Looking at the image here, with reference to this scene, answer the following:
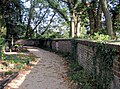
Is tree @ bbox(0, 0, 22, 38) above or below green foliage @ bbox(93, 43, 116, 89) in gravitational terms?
above

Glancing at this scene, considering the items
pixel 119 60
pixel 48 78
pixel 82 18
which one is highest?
pixel 82 18

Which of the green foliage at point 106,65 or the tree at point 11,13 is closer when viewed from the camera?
the green foliage at point 106,65

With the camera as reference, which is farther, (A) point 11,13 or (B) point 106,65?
(A) point 11,13

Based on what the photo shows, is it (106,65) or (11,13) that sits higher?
(11,13)

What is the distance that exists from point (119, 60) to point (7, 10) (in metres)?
21.2

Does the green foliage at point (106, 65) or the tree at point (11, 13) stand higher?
the tree at point (11, 13)

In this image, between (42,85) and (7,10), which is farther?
(7,10)

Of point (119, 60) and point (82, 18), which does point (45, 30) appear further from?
point (119, 60)

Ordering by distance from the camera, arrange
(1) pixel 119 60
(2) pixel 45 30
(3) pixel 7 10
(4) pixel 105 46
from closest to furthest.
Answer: (1) pixel 119 60
(4) pixel 105 46
(3) pixel 7 10
(2) pixel 45 30

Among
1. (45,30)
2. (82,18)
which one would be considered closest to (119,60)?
(82,18)

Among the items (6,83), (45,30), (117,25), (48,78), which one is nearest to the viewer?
(6,83)

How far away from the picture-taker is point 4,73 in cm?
1028

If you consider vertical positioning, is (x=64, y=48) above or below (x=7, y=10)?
below

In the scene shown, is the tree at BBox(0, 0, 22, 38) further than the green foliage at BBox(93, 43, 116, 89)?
Yes
